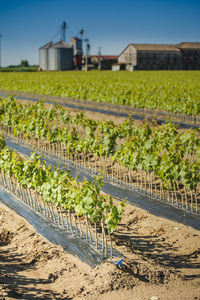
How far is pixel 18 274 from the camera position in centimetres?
583

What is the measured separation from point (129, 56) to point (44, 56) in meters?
26.7

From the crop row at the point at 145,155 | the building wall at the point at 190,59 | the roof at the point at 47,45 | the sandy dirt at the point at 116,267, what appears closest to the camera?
the sandy dirt at the point at 116,267

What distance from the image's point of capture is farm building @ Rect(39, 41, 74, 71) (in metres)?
99.0

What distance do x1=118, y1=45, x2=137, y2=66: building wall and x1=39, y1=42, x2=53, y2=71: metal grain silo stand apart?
914 inches

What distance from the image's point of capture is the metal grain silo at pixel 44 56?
10206 cm

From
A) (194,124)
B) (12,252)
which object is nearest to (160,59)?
(194,124)

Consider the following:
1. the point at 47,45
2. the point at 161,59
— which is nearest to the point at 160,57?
the point at 161,59

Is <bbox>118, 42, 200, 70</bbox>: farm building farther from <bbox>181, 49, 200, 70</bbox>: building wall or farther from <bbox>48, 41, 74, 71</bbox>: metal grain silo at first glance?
<bbox>48, 41, 74, 71</bbox>: metal grain silo

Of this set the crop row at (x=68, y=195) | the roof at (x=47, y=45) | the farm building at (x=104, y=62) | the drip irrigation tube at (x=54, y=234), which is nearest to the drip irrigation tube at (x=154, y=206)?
the crop row at (x=68, y=195)

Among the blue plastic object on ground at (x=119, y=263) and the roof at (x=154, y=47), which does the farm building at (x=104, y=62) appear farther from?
the blue plastic object on ground at (x=119, y=263)

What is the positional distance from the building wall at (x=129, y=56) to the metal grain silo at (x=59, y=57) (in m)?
16.2

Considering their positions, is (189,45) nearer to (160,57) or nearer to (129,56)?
(160,57)

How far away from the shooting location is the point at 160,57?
99.8 m

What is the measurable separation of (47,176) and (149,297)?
3481 millimetres
